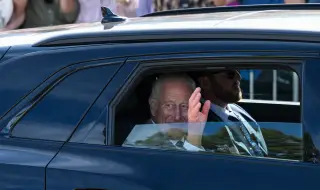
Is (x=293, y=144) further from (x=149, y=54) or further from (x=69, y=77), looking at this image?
(x=69, y=77)

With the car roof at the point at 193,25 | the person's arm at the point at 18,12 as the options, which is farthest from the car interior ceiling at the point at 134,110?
the person's arm at the point at 18,12

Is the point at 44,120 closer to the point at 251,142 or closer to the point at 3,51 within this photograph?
the point at 3,51

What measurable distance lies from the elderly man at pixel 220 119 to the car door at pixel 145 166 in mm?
134

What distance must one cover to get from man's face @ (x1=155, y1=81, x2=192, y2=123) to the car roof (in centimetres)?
23

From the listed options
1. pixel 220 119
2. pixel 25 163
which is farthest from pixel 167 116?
pixel 25 163

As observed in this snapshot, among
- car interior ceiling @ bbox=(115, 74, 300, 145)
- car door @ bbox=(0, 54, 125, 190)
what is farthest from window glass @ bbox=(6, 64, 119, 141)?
car interior ceiling @ bbox=(115, 74, 300, 145)

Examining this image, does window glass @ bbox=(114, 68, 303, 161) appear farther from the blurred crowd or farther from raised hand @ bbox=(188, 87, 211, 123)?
the blurred crowd

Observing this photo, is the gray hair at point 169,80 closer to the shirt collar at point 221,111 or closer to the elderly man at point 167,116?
the elderly man at point 167,116

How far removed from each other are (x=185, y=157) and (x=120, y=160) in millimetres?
246

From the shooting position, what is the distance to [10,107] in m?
3.07

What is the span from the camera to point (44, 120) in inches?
119

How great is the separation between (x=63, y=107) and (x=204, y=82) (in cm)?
60

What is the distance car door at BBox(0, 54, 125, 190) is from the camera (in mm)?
2939

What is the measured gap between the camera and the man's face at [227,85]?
127 inches
